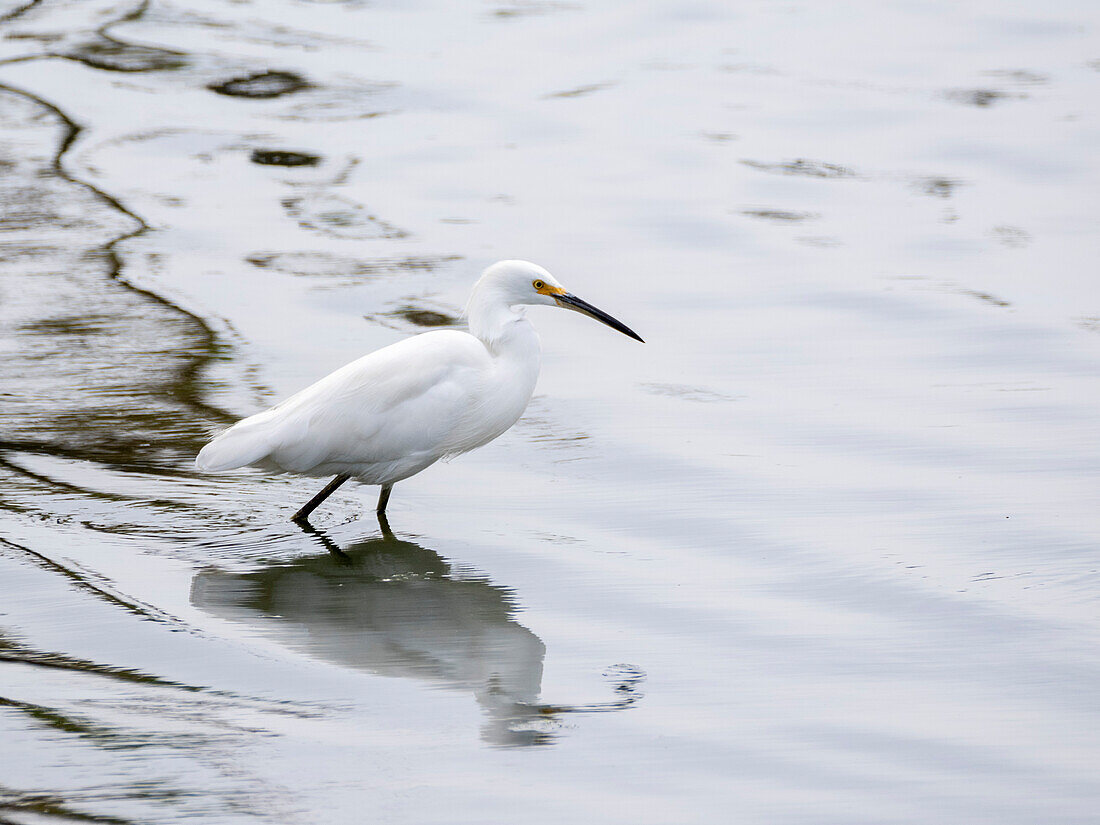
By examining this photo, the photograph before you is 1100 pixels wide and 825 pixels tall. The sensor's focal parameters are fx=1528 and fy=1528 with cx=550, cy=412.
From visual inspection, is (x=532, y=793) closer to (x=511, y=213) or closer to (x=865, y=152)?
(x=511, y=213)

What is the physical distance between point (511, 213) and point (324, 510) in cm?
389

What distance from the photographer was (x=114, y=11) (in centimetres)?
1488

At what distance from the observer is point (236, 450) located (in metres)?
5.63

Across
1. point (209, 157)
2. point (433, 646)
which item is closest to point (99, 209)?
point (209, 157)

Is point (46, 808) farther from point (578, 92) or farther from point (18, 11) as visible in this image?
point (18, 11)

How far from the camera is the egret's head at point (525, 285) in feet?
19.2

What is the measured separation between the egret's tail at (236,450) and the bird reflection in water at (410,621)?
38cm

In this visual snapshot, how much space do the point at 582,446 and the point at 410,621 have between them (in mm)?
1780

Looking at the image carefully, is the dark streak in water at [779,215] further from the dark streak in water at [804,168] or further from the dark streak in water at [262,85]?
the dark streak in water at [262,85]

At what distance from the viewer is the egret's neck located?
590cm

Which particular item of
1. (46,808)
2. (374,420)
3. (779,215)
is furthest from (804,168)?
(46,808)

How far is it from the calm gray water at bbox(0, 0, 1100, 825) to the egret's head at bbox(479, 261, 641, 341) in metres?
0.74

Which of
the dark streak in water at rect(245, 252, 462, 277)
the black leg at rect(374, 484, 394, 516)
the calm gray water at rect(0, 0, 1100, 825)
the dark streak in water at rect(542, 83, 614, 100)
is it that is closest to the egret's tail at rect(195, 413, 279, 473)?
the calm gray water at rect(0, 0, 1100, 825)

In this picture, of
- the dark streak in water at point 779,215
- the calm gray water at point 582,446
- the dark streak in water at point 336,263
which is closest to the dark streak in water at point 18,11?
the calm gray water at point 582,446
